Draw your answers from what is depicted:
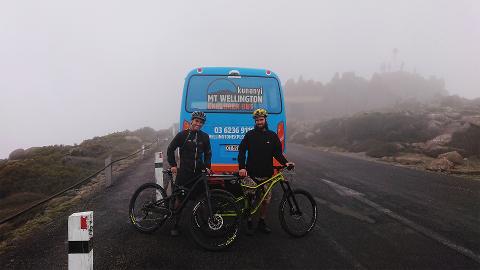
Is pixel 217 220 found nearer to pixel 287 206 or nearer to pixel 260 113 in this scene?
pixel 287 206

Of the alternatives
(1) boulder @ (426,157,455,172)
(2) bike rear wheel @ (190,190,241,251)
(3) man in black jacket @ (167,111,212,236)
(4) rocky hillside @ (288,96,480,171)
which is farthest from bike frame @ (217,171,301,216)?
(4) rocky hillside @ (288,96,480,171)

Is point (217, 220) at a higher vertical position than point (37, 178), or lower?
higher

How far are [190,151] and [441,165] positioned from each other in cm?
1357

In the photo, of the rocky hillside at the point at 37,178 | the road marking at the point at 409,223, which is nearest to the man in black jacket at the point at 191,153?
the road marking at the point at 409,223

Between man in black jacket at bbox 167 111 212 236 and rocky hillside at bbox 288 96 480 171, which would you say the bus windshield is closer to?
man in black jacket at bbox 167 111 212 236

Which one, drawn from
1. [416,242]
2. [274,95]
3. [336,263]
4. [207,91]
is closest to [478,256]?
[416,242]

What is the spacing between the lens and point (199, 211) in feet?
18.4

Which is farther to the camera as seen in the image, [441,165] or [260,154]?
[441,165]

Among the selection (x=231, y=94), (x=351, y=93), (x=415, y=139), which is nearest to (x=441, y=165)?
(x=415, y=139)

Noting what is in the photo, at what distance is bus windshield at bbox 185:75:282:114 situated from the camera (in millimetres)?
8266

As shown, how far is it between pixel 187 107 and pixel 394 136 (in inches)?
815

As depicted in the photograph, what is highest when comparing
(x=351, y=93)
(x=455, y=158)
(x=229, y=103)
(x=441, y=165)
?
(x=351, y=93)

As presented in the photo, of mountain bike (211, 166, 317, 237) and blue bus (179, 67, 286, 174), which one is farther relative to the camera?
blue bus (179, 67, 286, 174)

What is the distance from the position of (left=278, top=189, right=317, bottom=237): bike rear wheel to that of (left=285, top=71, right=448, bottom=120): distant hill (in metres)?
76.9
